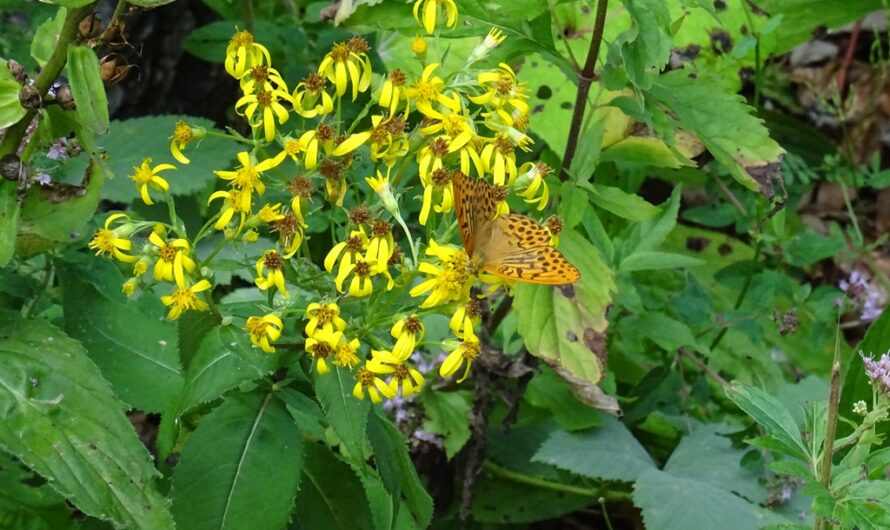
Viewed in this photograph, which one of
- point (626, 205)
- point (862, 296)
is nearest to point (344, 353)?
point (626, 205)

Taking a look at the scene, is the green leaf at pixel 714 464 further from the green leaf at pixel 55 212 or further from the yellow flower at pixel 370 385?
the green leaf at pixel 55 212

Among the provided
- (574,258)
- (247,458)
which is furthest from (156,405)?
(574,258)

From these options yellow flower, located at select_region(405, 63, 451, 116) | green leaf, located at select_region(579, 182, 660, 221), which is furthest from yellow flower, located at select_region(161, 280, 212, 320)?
green leaf, located at select_region(579, 182, 660, 221)

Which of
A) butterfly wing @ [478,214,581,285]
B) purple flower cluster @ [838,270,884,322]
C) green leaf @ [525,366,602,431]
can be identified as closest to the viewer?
butterfly wing @ [478,214,581,285]

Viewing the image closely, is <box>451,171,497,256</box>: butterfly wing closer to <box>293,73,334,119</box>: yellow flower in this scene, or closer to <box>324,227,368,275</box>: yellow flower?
<box>324,227,368,275</box>: yellow flower

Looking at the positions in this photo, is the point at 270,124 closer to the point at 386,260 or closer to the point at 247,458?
the point at 386,260

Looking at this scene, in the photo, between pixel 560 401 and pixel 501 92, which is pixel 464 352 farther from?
pixel 560 401
